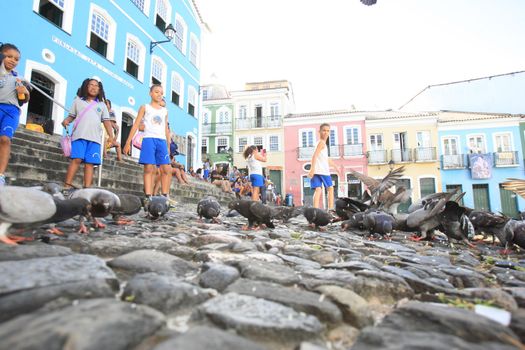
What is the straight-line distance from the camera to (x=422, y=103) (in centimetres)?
3241

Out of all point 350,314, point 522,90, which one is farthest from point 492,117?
point 350,314

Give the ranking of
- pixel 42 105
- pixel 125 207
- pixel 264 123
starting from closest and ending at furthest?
pixel 125 207 < pixel 42 105 < pixel 264 123

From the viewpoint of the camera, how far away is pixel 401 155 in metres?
26.0

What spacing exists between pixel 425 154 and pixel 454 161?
2355mm

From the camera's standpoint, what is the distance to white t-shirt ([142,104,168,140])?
189 inches

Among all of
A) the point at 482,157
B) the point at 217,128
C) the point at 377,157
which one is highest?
the point at 217,128

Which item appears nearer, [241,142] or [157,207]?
[157,207]

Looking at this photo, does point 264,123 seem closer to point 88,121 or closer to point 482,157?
point 482,157

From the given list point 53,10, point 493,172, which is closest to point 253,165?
point 53,10

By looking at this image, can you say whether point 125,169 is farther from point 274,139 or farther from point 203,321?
point 274,139

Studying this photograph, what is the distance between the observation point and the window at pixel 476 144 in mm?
25188

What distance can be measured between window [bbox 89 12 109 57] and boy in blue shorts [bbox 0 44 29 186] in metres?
9.91

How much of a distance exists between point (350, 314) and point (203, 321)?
2.23 ft

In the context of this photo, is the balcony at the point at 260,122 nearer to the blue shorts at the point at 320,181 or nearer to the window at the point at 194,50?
the window at the point at 194,50
